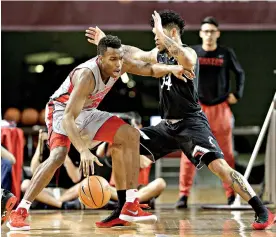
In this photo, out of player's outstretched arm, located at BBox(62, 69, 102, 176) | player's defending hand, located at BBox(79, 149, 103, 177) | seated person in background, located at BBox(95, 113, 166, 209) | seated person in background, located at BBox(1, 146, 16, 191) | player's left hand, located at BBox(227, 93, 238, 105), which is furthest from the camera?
player's left hand, located at BBox(227, 93, 238, 105)

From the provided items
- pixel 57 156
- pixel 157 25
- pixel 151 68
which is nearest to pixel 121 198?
pixel 57 156

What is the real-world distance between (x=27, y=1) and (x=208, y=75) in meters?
3.51

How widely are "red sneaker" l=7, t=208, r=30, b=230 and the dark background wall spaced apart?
274 inches

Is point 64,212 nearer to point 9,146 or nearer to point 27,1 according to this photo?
point 9,146

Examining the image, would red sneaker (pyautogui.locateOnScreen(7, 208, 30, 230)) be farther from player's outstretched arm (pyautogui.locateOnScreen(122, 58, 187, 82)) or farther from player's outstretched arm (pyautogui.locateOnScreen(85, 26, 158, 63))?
player's outstretched arm (pyautogui.locateOnScreen(85, 26, 158, 63))

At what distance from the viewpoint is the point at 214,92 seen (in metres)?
9.02

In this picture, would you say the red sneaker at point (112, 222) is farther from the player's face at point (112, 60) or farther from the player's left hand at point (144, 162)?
the player's left hand at point (144, 162)

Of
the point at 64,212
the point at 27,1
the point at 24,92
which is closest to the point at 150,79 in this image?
the point at 24,92

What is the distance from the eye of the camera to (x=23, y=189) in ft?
29.2

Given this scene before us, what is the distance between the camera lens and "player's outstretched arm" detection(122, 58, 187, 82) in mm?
6504

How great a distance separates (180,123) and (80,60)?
706 centimetres

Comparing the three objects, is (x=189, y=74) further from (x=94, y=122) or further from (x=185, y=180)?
(x=185, y=180)

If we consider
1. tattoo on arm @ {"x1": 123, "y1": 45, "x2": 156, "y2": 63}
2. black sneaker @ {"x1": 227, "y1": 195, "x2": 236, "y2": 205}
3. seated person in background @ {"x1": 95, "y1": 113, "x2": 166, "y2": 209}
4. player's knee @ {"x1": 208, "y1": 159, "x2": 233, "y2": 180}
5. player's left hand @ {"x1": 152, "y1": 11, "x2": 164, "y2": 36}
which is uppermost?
player's left hand @ {"x1": 152, "y1": 11, "x2": 164, "y2": 36}

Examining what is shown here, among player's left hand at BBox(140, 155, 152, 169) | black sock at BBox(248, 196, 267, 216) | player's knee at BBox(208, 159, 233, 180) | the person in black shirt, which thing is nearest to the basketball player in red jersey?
player's knee at BBox(208, 159, 233, 180)
